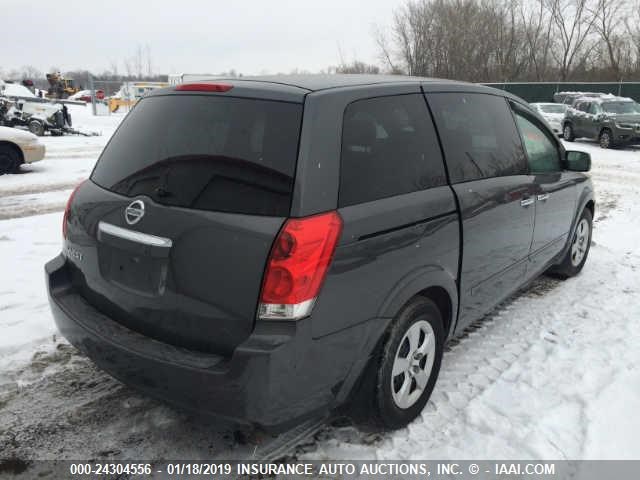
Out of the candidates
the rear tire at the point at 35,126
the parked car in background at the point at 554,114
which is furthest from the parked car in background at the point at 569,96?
the rear tire at the point at 35,126

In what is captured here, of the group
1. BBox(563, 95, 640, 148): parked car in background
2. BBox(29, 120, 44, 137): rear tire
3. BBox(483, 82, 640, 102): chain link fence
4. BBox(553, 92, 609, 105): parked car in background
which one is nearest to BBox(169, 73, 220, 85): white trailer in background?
BBox(29, 120, 44, 137): rear tire

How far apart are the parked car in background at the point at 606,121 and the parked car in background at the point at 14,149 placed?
1789 cm

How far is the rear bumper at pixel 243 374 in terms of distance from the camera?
2076mm

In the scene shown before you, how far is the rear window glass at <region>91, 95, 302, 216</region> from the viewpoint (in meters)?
2.22

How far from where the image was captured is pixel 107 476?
2.41m

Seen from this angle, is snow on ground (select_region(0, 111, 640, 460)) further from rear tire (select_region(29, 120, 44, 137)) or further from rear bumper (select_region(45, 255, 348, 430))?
rear tire (select_region(29, 120, 44, 137))

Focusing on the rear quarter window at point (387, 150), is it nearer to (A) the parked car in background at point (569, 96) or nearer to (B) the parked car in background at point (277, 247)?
(B) the parked car in background at point (277, 247)

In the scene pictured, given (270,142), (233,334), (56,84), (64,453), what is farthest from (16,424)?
(56,84)

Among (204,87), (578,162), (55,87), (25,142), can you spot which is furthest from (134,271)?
(55,87)

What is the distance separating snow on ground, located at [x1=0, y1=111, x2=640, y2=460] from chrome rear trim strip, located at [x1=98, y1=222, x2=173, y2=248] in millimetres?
972

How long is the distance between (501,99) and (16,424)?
3.76 m

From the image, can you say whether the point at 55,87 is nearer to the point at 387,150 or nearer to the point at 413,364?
the point at 387,150

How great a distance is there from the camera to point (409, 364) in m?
2.76

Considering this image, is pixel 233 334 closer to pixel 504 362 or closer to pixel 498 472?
pixel 498 472
